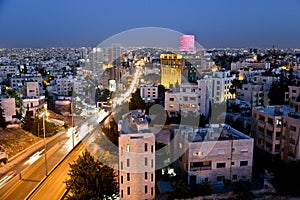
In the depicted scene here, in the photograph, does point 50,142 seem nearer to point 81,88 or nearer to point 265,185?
point 265,185

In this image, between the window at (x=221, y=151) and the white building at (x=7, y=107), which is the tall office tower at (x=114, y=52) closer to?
the white building at (x=7, y=107)

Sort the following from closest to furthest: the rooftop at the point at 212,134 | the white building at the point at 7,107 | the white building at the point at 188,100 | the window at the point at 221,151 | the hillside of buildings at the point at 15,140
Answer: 1. the window at the point at 221,151
2. the rooftop at the point at 212,134
3. the hillside of buildings at the point at 15,140
4. the white building at the point at 7,107
5. the white building at the point at 188,100

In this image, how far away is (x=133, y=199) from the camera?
4.22m

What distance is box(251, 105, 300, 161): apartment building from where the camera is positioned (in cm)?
526

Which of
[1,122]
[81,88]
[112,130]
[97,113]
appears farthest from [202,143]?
[81,88]

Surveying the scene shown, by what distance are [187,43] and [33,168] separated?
1665 cm

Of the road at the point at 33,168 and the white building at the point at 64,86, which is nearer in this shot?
the road at the point at 33,168

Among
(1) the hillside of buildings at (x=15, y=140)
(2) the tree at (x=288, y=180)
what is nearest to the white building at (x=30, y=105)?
(1) the hillside of buildings at (x=15, y=140)

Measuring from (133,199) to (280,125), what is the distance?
10.9 feet

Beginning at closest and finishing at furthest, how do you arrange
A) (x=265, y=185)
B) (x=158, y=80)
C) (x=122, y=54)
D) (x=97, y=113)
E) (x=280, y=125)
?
1. (x=265, y=185)
2. (x=280, y=125)
3. (x=97, y=113)
4. (x=158, y=80)
5. (x=122, y=54)

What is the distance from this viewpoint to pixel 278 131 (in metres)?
5.63

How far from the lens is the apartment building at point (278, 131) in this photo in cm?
526

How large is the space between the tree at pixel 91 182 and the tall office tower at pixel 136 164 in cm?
33

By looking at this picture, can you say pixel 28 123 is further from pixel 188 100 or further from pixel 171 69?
pixel 171 69
